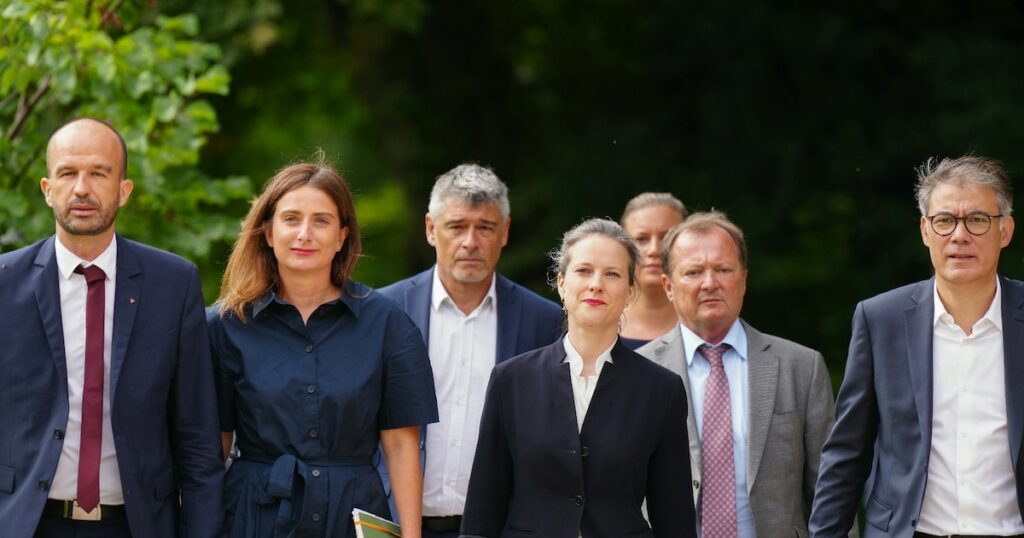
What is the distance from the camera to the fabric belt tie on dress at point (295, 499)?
14.4ft

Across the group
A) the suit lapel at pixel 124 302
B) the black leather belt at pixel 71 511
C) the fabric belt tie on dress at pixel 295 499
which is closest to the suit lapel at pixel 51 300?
the suit lapel at pixel 124 302

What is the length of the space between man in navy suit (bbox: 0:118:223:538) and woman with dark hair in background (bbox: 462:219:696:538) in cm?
91

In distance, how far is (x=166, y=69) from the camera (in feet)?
21.7

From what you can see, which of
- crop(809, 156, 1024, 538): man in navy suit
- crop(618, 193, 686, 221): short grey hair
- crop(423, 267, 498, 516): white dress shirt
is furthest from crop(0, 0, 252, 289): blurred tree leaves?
crop(809, 156, 1024, 538): man in navy suit

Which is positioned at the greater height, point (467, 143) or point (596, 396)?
point (467, 143)

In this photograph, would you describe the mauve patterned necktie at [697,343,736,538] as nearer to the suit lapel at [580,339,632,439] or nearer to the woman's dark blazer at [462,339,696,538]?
the woman's dark blazer at [462,339,696,538]

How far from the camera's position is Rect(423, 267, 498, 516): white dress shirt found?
510cm

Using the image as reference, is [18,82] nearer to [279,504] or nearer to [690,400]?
[279,504]

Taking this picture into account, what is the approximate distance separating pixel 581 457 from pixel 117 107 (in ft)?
10.6

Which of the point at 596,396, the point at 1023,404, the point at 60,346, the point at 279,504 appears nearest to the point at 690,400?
the point at 596,396

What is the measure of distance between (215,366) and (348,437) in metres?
0.50

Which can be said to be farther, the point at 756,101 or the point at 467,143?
the point at 467,143

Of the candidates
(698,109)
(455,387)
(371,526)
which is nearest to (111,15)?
(455,387)

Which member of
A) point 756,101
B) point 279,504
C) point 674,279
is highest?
point 756,101
